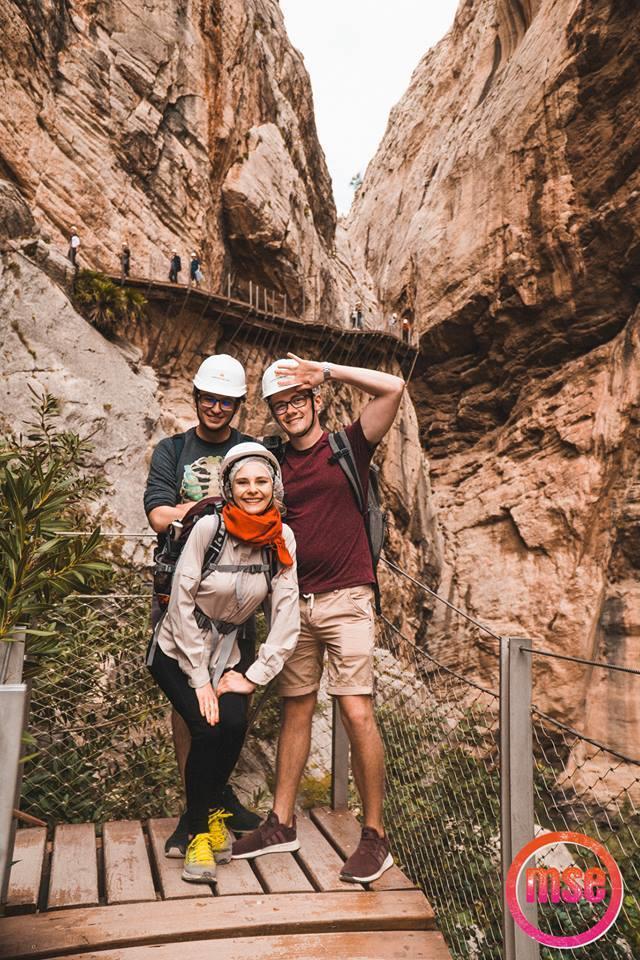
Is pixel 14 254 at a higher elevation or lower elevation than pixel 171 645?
higher

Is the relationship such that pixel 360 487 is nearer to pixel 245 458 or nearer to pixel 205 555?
Result: pixel 245 458

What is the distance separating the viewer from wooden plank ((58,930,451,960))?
2271 mm

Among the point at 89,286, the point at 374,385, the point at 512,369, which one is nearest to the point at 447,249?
the point at 512,369

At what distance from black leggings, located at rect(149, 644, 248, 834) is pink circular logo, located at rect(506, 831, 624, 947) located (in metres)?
1.15

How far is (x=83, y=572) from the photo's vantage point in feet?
10.1

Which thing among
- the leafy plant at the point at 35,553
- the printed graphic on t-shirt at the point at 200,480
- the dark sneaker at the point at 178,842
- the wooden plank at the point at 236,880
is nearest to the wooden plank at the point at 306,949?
the wooden plank at the point at 236,880

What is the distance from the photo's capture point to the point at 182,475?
3.22 metres

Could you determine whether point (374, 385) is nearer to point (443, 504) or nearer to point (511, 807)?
point (511, 807)

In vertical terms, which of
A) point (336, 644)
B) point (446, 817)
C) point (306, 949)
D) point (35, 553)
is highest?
point (35, 553)

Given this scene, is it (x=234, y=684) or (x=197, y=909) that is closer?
(x=197, y=909)

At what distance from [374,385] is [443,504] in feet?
63.0

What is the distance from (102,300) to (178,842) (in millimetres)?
12362

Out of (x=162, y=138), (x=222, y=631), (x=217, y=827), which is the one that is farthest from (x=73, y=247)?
(x=217, y=827)

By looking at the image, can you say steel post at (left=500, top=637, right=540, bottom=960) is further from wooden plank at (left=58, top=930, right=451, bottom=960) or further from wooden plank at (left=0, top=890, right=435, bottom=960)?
wooden plank at (left=0, top=890, right=435, bottom=960)
